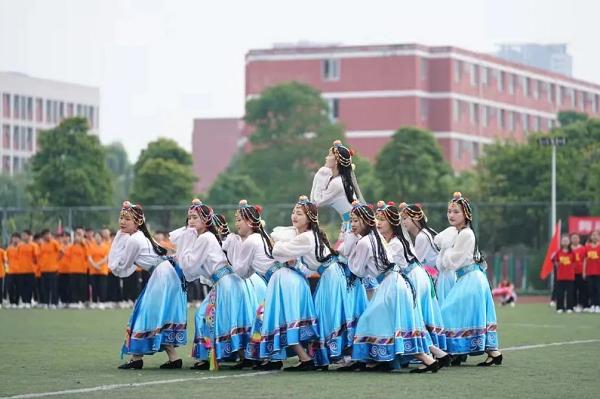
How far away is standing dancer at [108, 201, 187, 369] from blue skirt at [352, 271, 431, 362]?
2.03 meters

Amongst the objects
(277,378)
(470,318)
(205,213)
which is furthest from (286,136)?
(277,378)

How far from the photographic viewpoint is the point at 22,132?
118625 mm

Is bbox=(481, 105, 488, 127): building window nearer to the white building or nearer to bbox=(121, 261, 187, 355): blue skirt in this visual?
the white building

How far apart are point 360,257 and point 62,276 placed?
2108cm

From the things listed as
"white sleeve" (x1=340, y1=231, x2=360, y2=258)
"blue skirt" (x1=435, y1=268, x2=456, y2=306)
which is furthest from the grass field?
"white sleeve" (x1=340, y1=231, x2=360, y2=258)

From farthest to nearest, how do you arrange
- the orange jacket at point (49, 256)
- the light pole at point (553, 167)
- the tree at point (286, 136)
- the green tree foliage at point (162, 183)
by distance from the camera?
the tree at point (286, 136), the green tree foliage at point (162, 183), the light pole at point (553, 167), the orange jacket at point (49, 256)

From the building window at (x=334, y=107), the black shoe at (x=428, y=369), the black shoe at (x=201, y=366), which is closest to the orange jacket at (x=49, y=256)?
the black shoe at (x=201, y=366)

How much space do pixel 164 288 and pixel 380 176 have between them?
5419 cm

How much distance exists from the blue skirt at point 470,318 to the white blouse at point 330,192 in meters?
1.57

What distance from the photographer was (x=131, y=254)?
53.2 ft

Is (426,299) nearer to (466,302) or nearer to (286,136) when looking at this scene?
(466,302)

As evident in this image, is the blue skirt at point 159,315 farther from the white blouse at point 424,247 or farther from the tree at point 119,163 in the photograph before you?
the tree at point 119,163

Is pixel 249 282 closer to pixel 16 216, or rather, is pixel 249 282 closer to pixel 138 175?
pixel 16 216

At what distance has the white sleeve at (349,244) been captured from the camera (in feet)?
52.1
